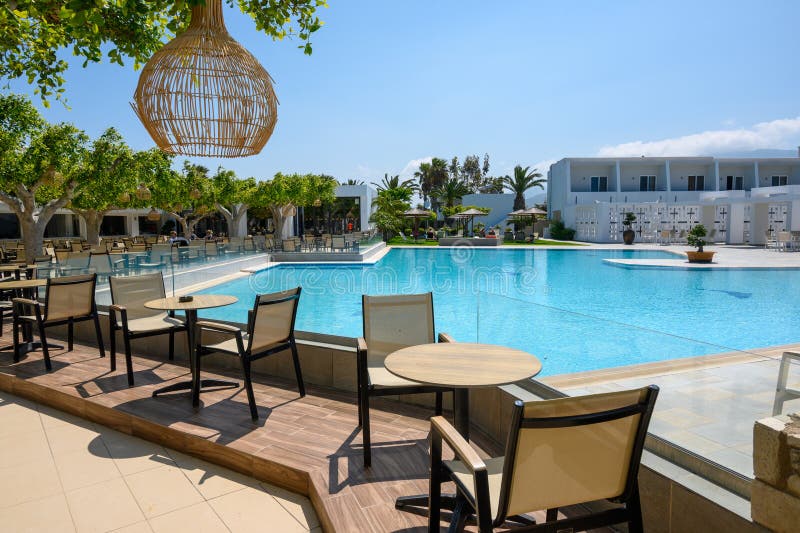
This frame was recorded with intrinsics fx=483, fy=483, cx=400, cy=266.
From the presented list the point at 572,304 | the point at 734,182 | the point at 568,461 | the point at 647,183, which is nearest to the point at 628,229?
the point at 647,183

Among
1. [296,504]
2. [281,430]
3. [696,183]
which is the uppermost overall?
[696,183]

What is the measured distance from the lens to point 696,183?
3353 cm

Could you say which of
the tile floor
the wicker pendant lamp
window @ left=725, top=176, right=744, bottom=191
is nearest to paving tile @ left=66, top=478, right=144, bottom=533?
the tile floor

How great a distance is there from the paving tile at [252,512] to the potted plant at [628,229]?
27107 mm

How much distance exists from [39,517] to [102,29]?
4.20 m

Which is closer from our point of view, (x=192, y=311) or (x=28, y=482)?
(x=28, y=482)

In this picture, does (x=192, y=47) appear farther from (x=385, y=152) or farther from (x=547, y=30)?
(x=385, y=152)

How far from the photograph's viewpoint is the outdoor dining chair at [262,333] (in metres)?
3.40

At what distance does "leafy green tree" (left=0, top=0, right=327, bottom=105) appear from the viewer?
13.4 feet

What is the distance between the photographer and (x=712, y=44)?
34.8ft

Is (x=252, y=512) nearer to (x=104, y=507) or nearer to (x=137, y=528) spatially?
(x=137, y=528)

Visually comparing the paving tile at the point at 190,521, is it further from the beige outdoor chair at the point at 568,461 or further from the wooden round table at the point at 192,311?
the beige outdoor chair at the point at 568,461

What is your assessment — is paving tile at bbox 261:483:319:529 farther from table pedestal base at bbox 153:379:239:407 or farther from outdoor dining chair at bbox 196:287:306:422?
table pedestal base at bbox 153:379:239:407

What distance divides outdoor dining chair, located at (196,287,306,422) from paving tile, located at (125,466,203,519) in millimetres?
634
